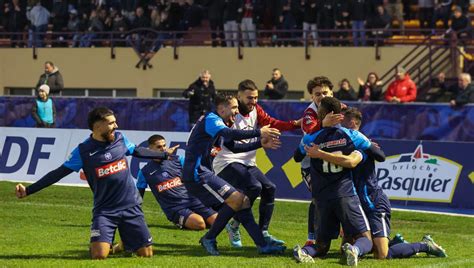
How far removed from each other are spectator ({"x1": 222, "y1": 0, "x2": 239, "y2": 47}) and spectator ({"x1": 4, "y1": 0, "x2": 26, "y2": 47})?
814 centimetres

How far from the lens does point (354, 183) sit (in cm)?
1359

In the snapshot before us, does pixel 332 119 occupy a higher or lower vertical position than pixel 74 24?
higher

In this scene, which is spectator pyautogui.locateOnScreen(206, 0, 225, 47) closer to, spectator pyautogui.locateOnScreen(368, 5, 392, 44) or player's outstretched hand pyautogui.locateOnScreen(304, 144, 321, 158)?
spectator pyautogui.locateOnScreen(368, 5, 392, 44)

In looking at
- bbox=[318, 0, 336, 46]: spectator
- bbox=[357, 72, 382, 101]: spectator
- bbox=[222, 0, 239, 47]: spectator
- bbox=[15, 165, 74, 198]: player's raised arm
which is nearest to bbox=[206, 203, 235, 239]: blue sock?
bbox=[15, 165, 74, 198]: player's raised arm

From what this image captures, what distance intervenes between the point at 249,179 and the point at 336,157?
192 centimetres

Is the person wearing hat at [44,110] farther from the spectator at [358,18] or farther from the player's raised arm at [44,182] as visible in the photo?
the player's raised arm at [44,182]

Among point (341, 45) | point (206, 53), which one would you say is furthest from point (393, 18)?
point (206, 53)

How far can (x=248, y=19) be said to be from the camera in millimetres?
34906

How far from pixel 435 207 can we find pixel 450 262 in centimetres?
751

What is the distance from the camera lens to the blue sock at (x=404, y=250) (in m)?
13.4

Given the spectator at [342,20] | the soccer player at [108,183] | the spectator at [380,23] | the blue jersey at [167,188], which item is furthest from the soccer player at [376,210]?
the spectator at [342,20]

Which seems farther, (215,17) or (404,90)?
(215,17)

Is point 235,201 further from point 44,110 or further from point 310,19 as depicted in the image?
point 310,19

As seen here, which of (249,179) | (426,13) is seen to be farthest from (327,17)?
(249,179)
